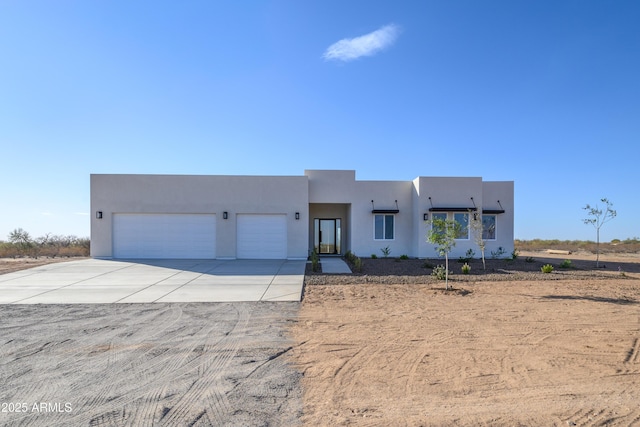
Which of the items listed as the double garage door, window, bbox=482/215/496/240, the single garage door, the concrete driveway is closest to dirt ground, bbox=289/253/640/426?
the concrete driveway

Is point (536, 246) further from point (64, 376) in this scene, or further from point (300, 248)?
point (64, 376)

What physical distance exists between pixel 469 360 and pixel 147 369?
13.1 ft

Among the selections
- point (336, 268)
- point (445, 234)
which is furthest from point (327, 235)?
point (445, 234)

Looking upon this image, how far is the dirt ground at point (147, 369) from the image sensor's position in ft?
10.8

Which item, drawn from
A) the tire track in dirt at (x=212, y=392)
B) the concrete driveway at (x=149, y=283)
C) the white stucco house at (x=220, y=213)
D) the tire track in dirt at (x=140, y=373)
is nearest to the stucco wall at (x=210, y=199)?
the white stucco house at (x=220, y=213)

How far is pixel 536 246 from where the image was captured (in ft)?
108

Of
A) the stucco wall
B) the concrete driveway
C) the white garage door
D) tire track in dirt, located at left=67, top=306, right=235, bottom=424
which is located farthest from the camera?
the white garage door

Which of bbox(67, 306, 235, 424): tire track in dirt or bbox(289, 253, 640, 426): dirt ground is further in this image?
bbox(67, 306, 235, 424): tire track in dirt

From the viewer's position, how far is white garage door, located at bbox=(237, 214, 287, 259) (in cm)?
1714

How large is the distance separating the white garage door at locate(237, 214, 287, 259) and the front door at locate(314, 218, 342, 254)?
3.16 m

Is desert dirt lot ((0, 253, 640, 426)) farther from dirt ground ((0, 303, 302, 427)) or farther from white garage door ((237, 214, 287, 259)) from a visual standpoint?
white garage door ((237, 214, 287, 259))

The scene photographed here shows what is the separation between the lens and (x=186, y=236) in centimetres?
1706

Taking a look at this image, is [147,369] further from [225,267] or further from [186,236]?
[186,236]

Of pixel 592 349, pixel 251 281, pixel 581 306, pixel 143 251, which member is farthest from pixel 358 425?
pixel 143 251
